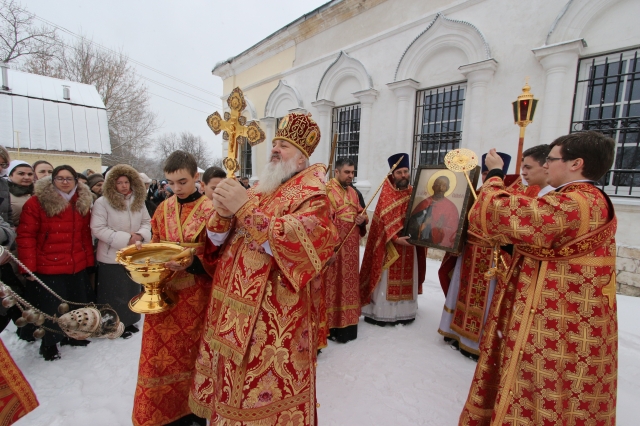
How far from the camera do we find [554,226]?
168 centimetres

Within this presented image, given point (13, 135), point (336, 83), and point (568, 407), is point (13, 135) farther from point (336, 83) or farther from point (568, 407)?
point (568, 407)

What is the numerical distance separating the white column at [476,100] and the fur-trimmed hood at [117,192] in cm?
599

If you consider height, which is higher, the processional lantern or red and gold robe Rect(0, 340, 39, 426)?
the processional lantern

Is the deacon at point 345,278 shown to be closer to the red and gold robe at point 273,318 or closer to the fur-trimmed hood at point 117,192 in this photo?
the red and gold robe at point 273,318

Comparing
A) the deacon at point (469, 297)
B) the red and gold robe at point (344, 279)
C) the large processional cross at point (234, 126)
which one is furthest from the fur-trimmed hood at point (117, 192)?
the deacon at point (469, 297)

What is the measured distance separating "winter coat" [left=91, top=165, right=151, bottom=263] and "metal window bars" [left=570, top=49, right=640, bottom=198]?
6870mm

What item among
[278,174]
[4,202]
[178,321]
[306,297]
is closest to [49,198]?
[4,202]

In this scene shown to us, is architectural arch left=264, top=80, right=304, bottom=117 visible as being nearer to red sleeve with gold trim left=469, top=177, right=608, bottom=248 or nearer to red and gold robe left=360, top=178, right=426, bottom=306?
red and gold robe left=360, top=178, right=426, bottom=306

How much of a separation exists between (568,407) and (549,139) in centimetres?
520

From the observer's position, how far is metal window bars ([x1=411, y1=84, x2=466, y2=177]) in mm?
7320

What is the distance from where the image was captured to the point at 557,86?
18.1 feet

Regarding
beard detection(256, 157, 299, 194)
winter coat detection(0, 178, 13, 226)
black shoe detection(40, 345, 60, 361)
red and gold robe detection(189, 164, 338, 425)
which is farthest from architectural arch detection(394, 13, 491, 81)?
black shoe detection(40, 345, 60, 361)

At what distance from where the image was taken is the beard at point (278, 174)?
1.90 metres

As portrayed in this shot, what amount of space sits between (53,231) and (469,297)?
4426mm
